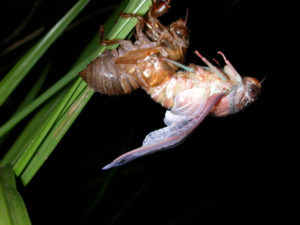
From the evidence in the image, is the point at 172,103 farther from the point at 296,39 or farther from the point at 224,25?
the point at 296,39

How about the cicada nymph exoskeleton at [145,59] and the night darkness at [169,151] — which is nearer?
the cicada nymph exoskeleton at [145,59]

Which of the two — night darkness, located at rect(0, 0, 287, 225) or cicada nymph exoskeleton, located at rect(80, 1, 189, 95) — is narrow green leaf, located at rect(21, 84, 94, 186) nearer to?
cicada nymph exoskeleton, located at rect(80, 1, 189, 95)

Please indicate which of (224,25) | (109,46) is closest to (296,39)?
(224,25)

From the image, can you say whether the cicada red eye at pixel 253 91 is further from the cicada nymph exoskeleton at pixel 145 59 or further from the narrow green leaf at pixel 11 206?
the narrow green leaf at pixel 11 206

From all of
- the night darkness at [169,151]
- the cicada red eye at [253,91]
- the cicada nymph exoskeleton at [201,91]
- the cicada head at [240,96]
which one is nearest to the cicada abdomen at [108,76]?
the cicada nymph exoskeleton at [201,91]

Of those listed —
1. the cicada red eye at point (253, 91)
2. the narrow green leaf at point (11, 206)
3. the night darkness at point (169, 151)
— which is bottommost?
the night darkness at point (169, 151)


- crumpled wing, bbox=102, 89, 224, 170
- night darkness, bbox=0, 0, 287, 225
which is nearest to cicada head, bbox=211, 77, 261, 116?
crumpled wing, bbox=102, 89, 224, 170
